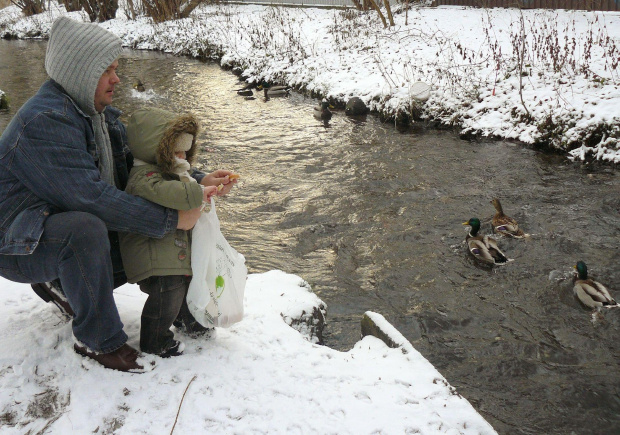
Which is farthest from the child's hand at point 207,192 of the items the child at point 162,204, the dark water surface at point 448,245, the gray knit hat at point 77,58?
the dark water surface at point 448,245

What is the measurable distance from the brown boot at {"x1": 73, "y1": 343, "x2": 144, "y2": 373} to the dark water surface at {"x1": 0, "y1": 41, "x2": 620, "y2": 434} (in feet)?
6.64

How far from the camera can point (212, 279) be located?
3094 mm

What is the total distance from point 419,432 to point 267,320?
1.33 meters

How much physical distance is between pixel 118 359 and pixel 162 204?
86 cm

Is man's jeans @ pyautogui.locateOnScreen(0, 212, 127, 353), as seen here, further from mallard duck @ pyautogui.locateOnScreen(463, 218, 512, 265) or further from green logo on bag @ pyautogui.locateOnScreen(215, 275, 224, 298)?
mallard duck @ pyautogui.locateOnScreen(463, 218, 512, 265)

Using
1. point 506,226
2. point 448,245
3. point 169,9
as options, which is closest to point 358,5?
point 169,9

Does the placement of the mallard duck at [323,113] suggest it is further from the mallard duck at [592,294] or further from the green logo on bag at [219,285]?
the green logo on bag at [219,285]

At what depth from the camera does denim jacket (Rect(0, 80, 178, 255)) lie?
2.56m

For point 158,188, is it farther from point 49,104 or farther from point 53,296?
point 53,296

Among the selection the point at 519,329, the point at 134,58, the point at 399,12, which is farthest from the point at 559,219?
the point at 134,58

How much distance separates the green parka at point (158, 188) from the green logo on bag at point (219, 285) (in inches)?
7.9

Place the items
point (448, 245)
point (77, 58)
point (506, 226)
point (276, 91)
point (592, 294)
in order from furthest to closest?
point (276, 91), point (506, 226), point (448, 245), point (592, 294), point (77, 58)

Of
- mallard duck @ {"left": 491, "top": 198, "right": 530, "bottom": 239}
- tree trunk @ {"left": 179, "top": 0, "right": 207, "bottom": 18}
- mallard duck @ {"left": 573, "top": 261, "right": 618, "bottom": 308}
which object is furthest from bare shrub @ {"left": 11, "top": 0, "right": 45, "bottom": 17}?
mallard duck @ {"left": 573, "top": 261, "right": 618, "bottom": 308}

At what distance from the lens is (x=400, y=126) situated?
11.2 m
